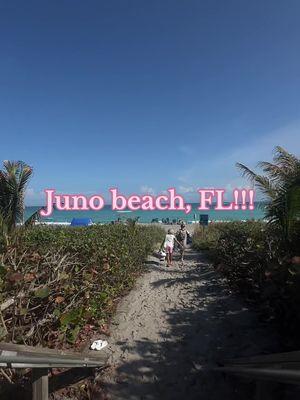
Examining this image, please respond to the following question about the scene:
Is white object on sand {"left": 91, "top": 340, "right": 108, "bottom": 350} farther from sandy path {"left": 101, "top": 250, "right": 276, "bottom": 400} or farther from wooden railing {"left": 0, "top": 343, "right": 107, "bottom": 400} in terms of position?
wooden railing {"left": 0, "top": 343, "right": 107, "bottom": 400}

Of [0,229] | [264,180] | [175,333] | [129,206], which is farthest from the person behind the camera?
[129,206]

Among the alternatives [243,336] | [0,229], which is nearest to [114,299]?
[243,336]

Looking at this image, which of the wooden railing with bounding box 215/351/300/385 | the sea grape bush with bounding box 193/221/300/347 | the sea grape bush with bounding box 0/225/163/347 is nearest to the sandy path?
the sea grape bush with bounding box 193/221/300/347

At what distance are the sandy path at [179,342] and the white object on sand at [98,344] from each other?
0.36 ft

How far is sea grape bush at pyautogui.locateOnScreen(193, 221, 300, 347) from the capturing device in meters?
4.94

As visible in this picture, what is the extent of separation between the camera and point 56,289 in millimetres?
5090

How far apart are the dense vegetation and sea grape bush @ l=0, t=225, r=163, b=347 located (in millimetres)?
2424

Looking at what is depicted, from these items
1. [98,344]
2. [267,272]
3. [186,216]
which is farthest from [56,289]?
[186,216]

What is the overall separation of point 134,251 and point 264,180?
13.6 feet

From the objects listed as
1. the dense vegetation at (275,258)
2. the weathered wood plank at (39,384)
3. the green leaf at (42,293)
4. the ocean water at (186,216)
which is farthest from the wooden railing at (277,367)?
the ocean water at (186,216)

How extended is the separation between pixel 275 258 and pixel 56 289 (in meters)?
3.05

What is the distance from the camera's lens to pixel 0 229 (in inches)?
204

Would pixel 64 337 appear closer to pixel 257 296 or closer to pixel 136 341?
pixel 136 341

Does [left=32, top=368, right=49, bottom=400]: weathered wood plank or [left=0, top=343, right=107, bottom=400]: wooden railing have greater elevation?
[left=0, top=343, right=107, bottom=400]: wooden railing
